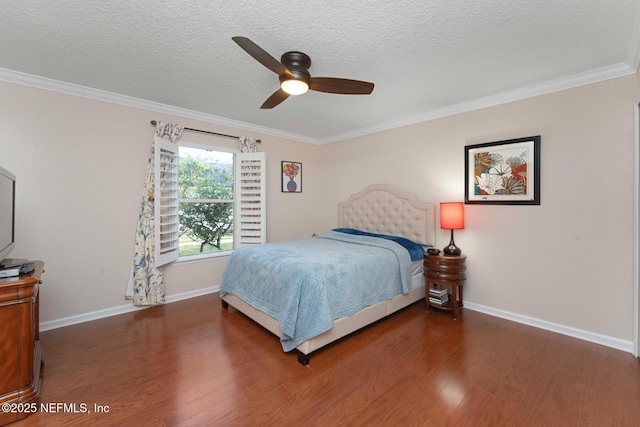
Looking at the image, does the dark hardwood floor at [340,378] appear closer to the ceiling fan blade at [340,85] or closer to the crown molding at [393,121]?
the ceiling fan blade at [340,85]

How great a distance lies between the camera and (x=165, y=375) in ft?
6.83

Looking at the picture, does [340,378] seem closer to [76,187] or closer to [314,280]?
[314,280]

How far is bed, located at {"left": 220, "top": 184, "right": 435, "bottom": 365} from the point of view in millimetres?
2271

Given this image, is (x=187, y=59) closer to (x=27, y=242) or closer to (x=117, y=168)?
(x=117, y=168)

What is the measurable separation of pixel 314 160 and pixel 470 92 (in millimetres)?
2940

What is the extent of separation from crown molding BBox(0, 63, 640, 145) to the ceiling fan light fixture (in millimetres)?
2091

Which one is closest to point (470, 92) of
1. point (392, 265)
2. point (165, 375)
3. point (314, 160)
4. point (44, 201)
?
point (392, 265)

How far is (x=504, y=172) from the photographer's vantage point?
309cm

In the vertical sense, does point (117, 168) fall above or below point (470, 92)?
below

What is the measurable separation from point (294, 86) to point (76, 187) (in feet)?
→ 8.84

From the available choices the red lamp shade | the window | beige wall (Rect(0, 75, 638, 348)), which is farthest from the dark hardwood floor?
the window

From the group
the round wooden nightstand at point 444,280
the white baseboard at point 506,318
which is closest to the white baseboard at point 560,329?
the white baseboard at point 506,318

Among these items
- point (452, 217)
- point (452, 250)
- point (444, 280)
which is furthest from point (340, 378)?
point (452, 217)

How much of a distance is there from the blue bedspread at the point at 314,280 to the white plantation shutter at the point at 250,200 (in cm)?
95
